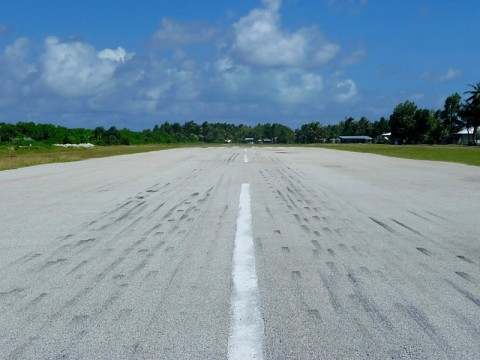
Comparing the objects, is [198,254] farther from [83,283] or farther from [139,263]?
[83,283]

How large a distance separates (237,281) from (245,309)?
31.2 inches

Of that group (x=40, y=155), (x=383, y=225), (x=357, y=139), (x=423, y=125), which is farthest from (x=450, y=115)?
(x=383, y=225)

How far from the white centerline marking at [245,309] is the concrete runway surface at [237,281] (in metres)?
0.02

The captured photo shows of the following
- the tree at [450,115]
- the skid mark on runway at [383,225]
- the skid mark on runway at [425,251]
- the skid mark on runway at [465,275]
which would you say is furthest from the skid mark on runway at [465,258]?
the tree at [450,115]

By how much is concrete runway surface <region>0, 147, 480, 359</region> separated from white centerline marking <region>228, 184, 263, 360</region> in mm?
19

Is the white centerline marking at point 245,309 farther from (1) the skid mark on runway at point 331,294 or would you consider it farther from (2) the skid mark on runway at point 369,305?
(2) the skid mark on runway at point 369,305

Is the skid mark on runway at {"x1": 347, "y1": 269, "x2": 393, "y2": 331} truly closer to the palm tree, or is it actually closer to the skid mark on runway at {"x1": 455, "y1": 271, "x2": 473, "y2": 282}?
the skid mark on runway at {"x1": 455, "y1": 271, "x2": 473, "y2": 282}

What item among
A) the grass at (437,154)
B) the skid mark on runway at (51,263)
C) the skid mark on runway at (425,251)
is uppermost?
the skid mark on runway at (51,263)

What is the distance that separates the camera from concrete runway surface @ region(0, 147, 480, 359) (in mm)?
3605

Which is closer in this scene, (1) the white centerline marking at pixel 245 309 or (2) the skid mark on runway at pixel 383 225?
(1) the white centerline marking at pixel 245 309

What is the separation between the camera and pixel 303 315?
4.10 m

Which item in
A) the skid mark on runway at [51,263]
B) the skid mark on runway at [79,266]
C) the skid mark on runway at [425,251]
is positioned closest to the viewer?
the skid mark on runway at [79,266]

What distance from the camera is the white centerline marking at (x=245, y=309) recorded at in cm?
352

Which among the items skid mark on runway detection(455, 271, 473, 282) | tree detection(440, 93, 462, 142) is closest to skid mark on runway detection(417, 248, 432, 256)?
skid mark on runway detection(455, 271, 473, 282)
